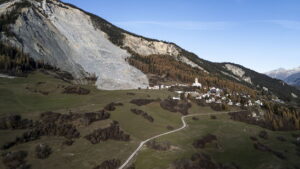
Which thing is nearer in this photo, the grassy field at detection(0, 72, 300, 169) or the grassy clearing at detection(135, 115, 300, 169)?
the grassy field at detection(0, 72, 300, 169)

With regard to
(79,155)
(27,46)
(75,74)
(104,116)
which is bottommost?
(79,155)

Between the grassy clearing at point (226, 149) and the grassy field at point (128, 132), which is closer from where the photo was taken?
the grassy field at point (128, 132)

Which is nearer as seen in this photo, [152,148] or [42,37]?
[152,148]

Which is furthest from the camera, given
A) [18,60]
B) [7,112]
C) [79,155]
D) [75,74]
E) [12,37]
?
[75,74]

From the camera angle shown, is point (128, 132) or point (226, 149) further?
point (128, 132)

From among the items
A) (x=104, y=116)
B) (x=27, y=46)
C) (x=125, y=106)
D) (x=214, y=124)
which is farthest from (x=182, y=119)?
(x=27, y=46)

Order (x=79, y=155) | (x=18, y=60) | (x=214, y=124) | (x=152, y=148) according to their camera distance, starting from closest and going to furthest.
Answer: (x=79, y=155)
(x=152, y=148)
(x=214, y=124)
(x=18, y=60)

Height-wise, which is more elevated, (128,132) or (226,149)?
(128,132)

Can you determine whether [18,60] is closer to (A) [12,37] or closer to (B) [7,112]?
(A) [12,37]
